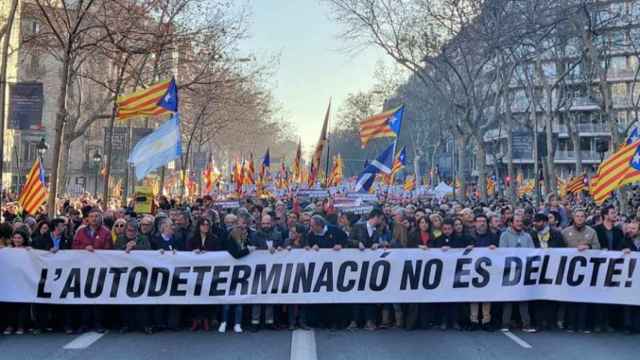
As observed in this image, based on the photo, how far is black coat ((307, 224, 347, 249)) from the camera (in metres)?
10.6

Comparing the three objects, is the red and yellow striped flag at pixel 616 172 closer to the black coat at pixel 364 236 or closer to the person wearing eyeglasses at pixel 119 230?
the black coat at pixel 364 236

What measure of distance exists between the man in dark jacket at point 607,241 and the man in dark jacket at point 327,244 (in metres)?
3.56

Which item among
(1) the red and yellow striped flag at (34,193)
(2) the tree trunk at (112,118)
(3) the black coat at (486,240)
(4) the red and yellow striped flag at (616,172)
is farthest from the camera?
(2) the tree trunk at (112,118)

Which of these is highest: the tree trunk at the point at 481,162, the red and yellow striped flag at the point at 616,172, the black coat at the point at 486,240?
the tree trunk at the point at 481,162

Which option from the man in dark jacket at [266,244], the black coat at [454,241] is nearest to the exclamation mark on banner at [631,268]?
the black coat at [454,241]

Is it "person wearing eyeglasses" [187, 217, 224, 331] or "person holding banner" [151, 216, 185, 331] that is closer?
"person holding banner" [151, 216, 185, 331]

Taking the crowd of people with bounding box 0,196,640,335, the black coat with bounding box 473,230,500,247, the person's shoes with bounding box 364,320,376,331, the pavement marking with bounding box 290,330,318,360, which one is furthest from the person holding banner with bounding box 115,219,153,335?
the black coat with bounding box 473,230,500,247

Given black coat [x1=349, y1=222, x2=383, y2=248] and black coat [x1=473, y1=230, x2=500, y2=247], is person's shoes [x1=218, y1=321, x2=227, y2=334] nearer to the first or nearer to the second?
black coat [x1=349, y1=222, x2=383, y2=248]

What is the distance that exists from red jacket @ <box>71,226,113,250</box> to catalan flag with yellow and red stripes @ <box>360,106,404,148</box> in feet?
35.3

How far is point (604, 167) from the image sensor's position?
1548 centimetres

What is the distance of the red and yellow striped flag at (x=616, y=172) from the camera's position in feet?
49.0

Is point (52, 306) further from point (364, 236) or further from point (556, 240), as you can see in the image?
point (556, 240)

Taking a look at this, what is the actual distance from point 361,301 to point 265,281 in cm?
136

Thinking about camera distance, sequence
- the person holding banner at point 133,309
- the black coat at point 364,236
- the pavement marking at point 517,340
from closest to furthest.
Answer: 1. the pavement marking at point 517,340
2. the person holding banner at point 133,309
3. the black coat at point 364,236
